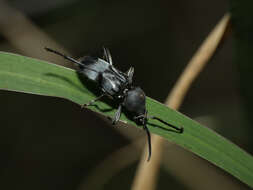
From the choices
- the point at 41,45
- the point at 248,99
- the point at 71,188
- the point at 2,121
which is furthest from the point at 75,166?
the point at 248,99

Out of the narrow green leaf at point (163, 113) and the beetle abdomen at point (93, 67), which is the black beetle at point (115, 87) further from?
the narrow green leaf at point (163, 113)

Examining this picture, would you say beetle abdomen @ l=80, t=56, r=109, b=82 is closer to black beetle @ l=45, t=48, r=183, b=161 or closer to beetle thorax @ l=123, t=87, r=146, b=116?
black beetle @ l=45, t=48, r=183, b=161

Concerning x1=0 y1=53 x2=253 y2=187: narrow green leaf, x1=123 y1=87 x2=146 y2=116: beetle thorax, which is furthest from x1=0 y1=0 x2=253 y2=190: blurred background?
x1=0 y1=53 x2=253 y2=187: narrow green leaf

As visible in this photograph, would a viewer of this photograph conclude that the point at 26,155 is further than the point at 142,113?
Yes

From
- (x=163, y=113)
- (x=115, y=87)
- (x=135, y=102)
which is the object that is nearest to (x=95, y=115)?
(x=115, y=87)

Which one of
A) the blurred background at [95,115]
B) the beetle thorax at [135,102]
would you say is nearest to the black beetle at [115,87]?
the beetle thorax at [135,102]

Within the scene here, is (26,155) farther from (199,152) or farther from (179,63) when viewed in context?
(199,152)

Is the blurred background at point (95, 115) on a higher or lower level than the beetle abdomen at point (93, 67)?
higher
